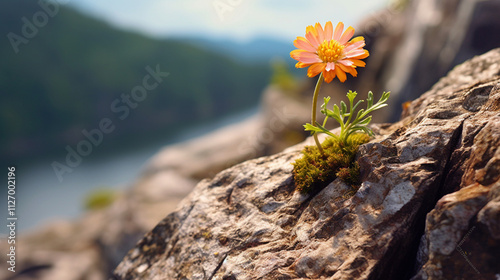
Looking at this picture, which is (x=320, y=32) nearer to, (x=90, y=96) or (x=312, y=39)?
(x=312, y=39)

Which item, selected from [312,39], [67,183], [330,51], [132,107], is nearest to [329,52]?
[330,51]

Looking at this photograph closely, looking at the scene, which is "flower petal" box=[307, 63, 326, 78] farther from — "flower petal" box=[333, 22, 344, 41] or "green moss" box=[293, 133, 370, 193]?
"green moss" box=[293, 133, 370, 193]

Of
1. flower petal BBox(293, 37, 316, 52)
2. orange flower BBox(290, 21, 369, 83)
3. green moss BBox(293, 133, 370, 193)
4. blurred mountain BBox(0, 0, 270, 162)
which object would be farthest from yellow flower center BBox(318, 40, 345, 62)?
blurred mountain BBox(0, 0, 270, 162)

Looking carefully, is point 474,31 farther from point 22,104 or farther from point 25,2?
point 25,2

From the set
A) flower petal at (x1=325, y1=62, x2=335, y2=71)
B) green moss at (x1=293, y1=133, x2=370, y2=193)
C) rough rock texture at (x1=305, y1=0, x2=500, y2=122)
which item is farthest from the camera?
rough rock texture at (x1=305, y1=0, x2=500, y2=122)

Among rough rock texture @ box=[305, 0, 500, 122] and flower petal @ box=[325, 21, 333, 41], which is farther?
rough rock texture @ box=[305, 0, 500, 122]

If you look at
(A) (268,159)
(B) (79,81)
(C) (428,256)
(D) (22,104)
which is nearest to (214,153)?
(A) (268,159)

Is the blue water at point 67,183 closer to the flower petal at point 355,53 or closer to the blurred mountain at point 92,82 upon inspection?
the blurred mountain at point 92,82
